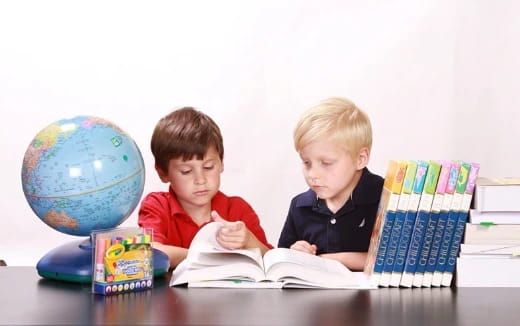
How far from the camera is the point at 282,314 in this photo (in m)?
1.73

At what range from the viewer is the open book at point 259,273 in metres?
2.00

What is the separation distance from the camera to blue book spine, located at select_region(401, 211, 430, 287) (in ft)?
6.49

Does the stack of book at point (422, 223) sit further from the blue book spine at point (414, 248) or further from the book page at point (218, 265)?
the book page at point (218, 265)

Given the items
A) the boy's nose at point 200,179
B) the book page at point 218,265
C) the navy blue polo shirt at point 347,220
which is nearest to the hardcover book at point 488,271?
the book page at point 218,265

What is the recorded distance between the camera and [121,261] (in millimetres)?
1922

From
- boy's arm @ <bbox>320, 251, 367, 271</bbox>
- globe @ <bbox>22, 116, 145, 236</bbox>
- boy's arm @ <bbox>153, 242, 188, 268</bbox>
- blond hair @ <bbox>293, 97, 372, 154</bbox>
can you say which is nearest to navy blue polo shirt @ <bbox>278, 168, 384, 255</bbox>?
blond hair @ <bbox>293, 97, 372, 154</bbox>

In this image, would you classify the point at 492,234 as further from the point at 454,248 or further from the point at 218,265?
the point at 218,265

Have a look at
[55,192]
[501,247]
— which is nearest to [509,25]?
[501,247]

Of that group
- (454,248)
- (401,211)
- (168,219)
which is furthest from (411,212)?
(168,219)

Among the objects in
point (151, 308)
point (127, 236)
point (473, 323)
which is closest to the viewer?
point (473, 323)

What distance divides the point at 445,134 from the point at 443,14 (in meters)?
0.60

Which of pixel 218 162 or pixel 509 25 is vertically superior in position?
pixel 509 25

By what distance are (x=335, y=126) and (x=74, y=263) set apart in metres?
0.80

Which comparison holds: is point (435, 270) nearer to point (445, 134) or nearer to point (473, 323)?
point (473, 323)
